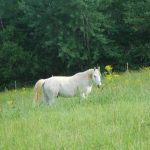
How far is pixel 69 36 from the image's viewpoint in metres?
32.6

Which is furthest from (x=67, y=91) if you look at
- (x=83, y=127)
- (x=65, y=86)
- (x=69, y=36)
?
(x=69, y=36)

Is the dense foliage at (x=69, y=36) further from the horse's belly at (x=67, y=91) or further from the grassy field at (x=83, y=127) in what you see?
the grassy field at (x=83, y=127)

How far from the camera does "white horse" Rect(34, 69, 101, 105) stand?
45.6ft

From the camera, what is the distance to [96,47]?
1299 inches

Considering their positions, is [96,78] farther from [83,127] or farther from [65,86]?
[83,127]

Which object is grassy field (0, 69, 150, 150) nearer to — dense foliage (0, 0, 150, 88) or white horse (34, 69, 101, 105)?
white horse (34, 69, 101, 105)

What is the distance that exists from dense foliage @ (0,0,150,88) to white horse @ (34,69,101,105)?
17545 millimetres

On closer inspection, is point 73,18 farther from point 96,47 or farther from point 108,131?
point 108,131

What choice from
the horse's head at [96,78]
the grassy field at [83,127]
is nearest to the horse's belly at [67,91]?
the horse's head at [96,78]

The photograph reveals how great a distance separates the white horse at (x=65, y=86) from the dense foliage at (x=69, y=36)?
57.6 feet

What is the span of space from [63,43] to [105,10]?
188 inches

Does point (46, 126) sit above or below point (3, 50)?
above

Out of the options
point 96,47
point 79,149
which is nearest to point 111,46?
point 96,47

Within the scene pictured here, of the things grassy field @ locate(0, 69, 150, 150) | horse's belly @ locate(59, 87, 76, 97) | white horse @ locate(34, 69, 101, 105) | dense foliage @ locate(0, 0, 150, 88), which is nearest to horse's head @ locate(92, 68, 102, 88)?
white horse @ locate(34, 69, 101, 105)
